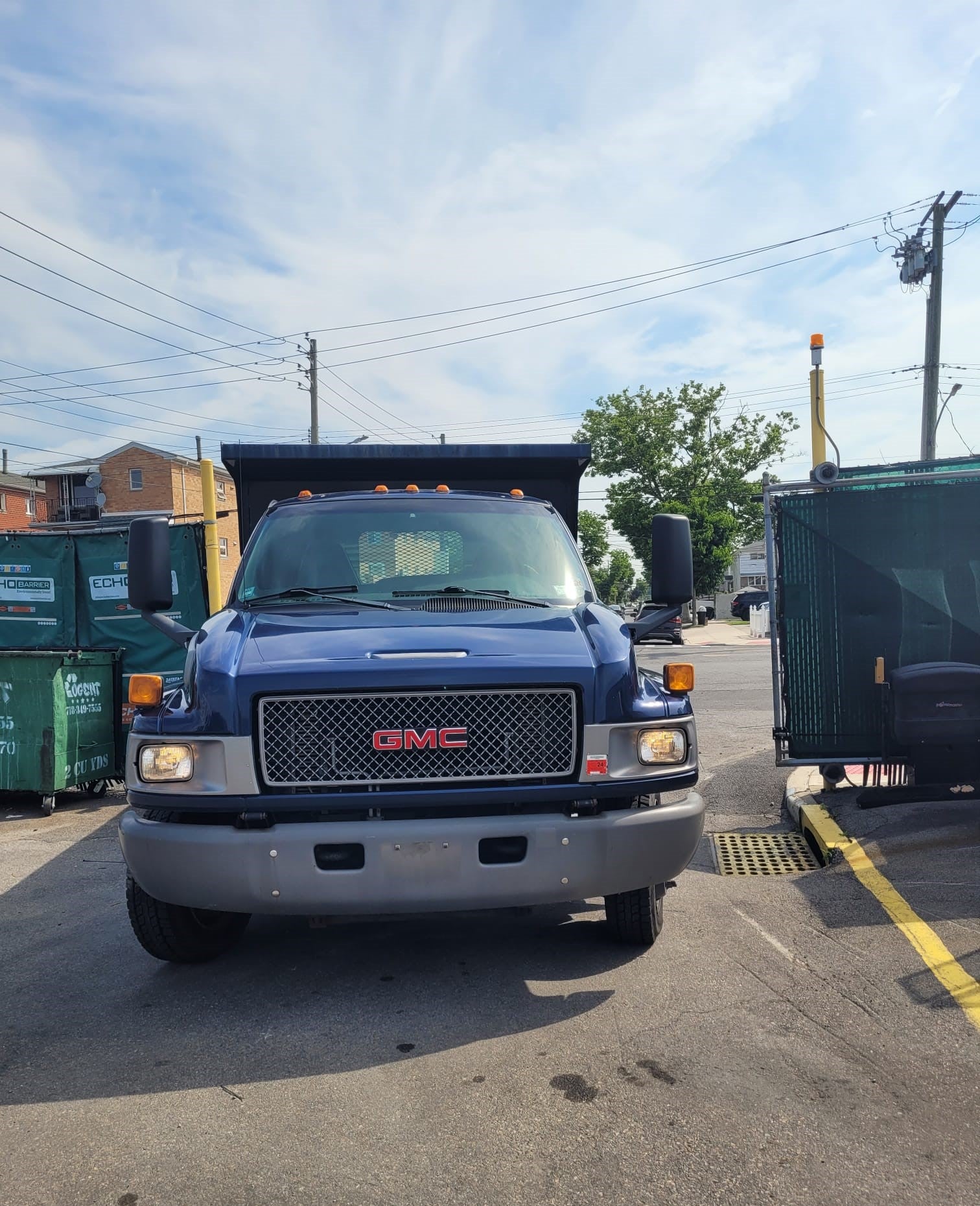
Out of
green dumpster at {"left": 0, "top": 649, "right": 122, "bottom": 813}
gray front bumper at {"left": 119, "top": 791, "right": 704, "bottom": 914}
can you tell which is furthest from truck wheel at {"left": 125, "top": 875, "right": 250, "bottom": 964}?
green dumpster at {"left": 0, "top": 649, "right": 122, "bottom": 813}

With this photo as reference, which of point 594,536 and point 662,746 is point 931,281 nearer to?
point 662,746

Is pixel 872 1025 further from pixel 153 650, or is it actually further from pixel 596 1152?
pixel 153 650

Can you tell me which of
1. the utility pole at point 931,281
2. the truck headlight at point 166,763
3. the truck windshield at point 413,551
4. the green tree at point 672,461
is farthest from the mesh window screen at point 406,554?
the green tree at point 672,461

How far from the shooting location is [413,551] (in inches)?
198

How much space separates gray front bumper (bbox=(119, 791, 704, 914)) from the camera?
3566mm

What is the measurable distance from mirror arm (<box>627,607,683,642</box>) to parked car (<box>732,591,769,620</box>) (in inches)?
2153

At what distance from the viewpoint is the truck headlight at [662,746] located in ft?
12.7

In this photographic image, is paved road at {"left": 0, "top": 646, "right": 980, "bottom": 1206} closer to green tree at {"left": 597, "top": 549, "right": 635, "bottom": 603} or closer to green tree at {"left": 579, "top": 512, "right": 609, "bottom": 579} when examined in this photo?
green tree at {"left": 579, "top": 512, "right": 609, "bottom": 579}

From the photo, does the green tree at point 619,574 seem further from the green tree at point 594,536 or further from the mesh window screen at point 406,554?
the mesh window screen at point 406,554

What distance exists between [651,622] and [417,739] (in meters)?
1.56

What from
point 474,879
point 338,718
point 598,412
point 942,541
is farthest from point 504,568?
point 598,412

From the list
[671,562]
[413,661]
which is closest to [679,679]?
[671,562]

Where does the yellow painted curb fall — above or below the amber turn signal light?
below

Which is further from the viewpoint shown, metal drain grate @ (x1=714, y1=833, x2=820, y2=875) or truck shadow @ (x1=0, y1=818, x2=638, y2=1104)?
metal drain grate @ (x1=714, y1=833, x2=820, y2=875)
